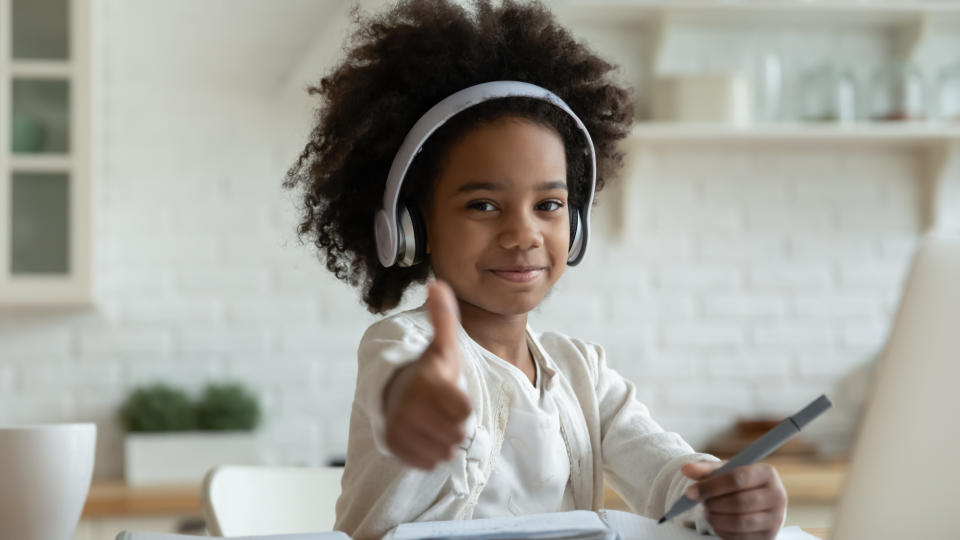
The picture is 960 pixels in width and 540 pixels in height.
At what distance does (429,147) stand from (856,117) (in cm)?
196

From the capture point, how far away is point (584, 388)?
106 cm

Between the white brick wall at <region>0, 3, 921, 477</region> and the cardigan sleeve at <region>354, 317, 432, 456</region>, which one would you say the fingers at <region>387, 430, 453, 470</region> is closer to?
the cardigan sleeve at <region>354, 317, 432, 456</region>

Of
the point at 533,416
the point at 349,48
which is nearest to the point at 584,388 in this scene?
the point at 533,416

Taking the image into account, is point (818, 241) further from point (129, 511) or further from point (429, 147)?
point (429, 147)

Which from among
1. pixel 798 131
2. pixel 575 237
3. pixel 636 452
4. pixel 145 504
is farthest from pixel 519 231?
pixel 798 131

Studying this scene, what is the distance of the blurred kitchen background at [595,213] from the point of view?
238 centimetres

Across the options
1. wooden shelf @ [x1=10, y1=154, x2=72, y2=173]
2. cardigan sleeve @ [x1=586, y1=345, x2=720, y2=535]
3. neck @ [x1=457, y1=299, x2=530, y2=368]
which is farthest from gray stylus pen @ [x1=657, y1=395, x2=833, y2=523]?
wooden shelf @ [x1=10, y1=154, x2=72, y2=173]

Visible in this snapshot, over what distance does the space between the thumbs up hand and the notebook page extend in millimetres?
78

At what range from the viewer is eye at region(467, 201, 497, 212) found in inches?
37.3

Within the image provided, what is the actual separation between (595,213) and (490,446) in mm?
1897

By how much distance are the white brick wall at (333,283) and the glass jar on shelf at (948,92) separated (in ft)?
0.53

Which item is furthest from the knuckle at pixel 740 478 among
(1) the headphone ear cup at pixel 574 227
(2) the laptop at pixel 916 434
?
(1) the headphone ear cup at pixel 574 227

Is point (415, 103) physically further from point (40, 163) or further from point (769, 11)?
point (769, 11)

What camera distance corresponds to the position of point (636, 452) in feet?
3.29
